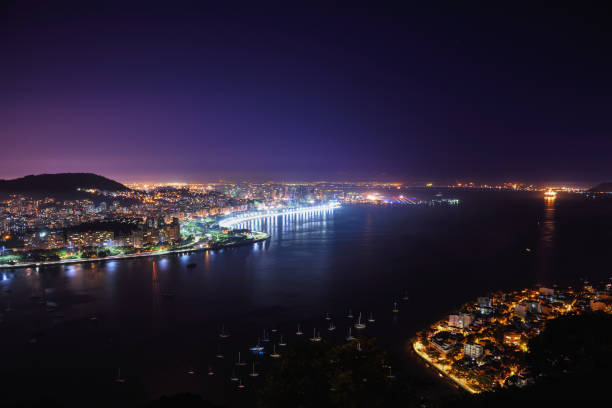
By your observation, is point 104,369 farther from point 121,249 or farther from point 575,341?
point 121,249

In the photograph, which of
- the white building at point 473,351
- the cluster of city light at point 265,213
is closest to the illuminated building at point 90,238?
the cluster of city light at point 265,213

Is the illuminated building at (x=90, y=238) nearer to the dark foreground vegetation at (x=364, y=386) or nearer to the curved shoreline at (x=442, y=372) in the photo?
the curved shoreline at (x=442, y=372)

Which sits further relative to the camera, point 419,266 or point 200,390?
point 419,266

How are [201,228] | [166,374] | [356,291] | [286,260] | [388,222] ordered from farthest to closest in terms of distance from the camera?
[388,222] < [201,228] < [286,260] < [356,291] < [166,374]

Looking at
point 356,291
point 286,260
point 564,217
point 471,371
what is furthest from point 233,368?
point 564,217

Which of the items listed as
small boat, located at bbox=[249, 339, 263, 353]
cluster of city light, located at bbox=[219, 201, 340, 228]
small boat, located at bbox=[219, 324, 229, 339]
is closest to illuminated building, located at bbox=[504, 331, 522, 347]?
small boat, located at bbox=[249, 339, 263, 353]

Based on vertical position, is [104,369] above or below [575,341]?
below
